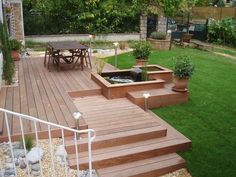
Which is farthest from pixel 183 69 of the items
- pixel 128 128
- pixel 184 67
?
pixel 128 128

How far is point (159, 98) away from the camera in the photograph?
6.20 metres

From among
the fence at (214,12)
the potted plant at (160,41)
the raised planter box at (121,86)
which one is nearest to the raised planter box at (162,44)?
the potted plant at (160,41)

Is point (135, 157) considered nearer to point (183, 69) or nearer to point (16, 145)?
point (16, 145)

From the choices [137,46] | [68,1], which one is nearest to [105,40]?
[68,1]

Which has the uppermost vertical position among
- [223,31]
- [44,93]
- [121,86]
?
[223,31]

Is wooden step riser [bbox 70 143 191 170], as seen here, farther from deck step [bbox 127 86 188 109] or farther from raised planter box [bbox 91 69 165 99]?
raised planter box [bbox 91 69 165 99]

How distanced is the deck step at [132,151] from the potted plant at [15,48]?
239 inches

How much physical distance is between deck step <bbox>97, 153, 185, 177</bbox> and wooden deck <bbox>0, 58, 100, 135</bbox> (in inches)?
39.6

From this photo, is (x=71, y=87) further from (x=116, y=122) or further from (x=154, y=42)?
(x=154, y=42)

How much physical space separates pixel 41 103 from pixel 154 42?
8.37 metres

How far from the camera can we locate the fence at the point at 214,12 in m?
18.5

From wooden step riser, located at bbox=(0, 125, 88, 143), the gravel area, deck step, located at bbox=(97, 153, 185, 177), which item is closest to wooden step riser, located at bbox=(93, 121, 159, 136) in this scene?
wooden step riser, located at bbox=(0, 125, 88, 143)

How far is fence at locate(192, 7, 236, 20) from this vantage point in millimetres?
18500

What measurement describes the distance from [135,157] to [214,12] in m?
16.9
